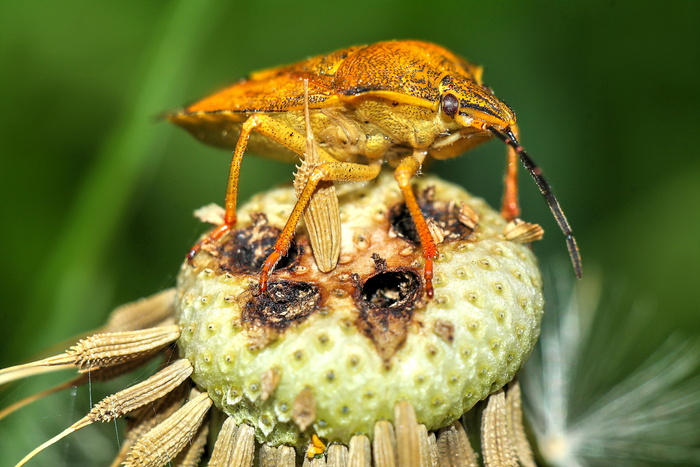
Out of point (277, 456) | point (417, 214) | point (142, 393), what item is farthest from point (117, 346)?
point (417, 214)

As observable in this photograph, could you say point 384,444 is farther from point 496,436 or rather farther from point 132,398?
point 132,398

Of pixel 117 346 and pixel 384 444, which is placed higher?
pixel 117 346

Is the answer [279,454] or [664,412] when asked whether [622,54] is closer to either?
[664,412]

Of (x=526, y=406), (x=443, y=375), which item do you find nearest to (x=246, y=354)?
(x=443, y=375)

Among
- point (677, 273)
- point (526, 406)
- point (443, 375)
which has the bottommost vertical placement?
point (526, 406)

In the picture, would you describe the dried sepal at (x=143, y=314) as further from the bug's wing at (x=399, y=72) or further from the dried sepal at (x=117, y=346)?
the bug's wing at (x=399, y=72)

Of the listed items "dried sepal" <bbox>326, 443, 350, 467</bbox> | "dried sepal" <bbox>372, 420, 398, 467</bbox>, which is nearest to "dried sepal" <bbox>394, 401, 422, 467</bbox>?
"dried sepal" <bbox>372, 420, 398, 467</bbox>

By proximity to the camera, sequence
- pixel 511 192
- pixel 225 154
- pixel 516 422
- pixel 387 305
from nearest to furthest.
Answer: pixel 387 305, pixel 516 422, pixel 511 192, pixel 225 154
